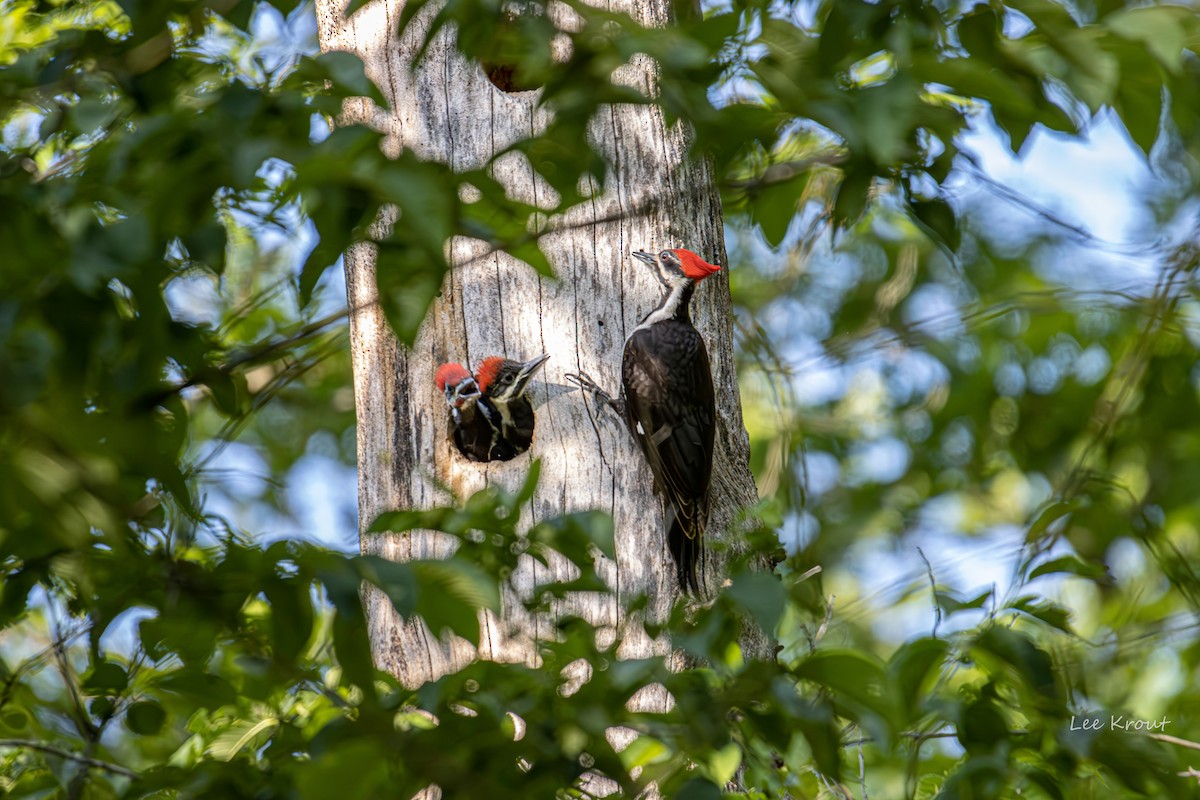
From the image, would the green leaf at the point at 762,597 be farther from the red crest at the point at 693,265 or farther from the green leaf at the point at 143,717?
the red crest at the point at 693,265

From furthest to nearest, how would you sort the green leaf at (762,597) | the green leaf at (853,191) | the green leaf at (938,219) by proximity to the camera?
the green leaf at (938,219) → the green leaf at (853,191) → the green leaf at (762,597)

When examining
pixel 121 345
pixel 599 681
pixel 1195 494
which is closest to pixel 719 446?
pixel 1195 494

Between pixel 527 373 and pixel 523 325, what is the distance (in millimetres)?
126

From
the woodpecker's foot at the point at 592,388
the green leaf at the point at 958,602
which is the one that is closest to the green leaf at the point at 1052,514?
the green leaf at the point at 958,602

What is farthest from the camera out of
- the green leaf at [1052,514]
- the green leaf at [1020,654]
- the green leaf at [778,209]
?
the green leaf at [778,209]

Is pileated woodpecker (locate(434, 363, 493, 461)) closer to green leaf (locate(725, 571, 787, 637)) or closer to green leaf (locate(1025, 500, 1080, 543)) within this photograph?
green leaf (locate(1025, 500, 1080, 543))

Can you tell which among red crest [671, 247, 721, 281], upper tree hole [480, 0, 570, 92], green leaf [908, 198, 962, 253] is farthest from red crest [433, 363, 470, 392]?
green leaf [908, 198, 962, 253]

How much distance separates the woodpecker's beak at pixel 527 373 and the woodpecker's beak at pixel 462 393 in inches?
3.9

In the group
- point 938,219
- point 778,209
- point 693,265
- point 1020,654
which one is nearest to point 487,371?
point 693,265

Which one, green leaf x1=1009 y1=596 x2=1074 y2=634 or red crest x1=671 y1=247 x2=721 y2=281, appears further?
red crest x1=671 y1=247 x2=721 y2=281

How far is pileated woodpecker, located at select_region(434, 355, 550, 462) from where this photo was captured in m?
2.73

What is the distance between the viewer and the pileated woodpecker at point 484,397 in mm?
2727

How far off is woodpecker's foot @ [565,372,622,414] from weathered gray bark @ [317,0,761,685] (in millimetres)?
23

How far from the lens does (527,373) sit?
2.73 meters
